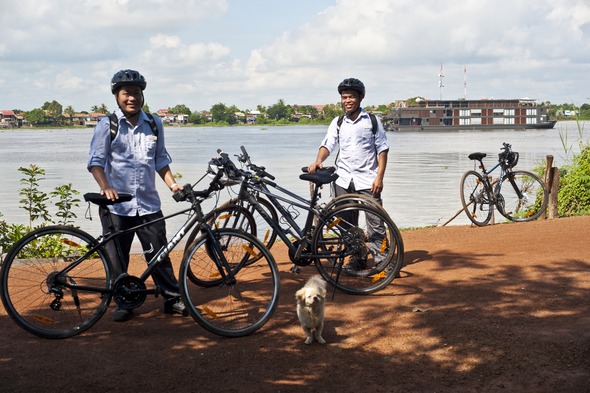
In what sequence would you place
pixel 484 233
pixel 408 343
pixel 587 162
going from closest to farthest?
pixel 408 343
pixel 484 233
pixel 587 162

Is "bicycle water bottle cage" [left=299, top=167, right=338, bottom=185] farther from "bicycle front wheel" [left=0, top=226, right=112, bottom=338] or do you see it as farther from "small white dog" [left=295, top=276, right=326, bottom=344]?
"bicycle front wheel" [left=0, top=226, right=112, bottom=338]

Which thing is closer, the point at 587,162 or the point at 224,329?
the point at 224,329

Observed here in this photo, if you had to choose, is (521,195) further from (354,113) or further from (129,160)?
(129,160)

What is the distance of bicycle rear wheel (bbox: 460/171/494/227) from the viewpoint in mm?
12031

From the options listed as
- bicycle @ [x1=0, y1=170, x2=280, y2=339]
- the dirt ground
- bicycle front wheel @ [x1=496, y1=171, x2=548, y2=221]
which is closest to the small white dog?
the dirt ground

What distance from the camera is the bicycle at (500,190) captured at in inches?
476

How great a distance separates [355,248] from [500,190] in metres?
6.68

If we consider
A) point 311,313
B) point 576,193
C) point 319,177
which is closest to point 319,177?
point 319,177

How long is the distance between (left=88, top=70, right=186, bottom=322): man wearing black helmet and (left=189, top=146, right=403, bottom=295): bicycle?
694mm

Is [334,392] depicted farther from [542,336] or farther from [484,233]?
[484,233]

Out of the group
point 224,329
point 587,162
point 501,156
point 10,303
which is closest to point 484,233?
point 501,156

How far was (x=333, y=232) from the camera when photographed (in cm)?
647

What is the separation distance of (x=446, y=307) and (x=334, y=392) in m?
1.94

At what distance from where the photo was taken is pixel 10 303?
5340 millimetres
